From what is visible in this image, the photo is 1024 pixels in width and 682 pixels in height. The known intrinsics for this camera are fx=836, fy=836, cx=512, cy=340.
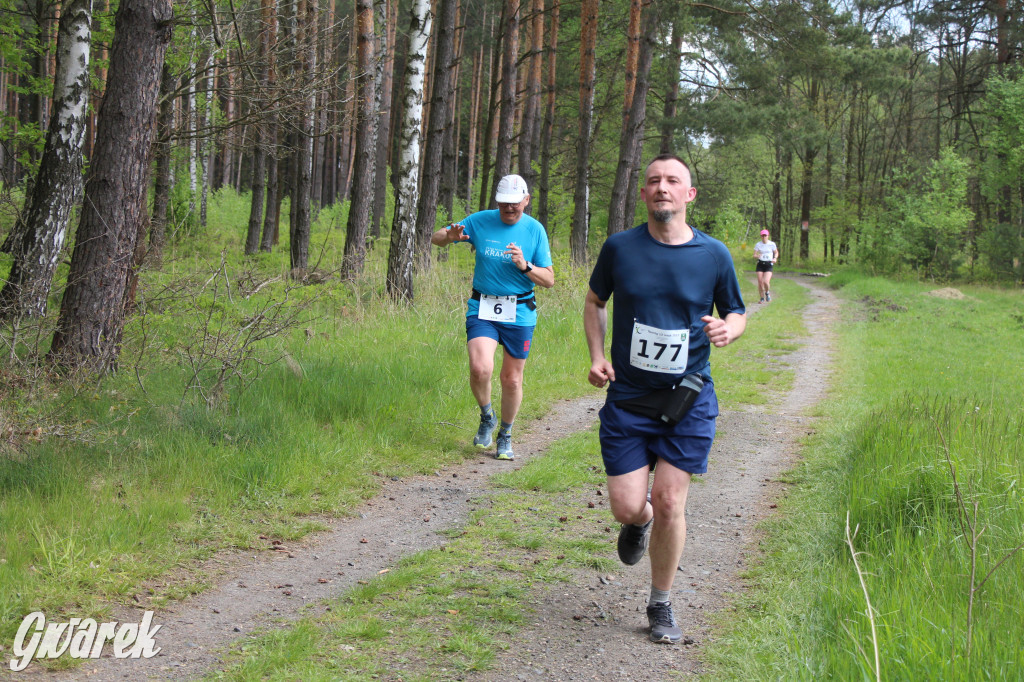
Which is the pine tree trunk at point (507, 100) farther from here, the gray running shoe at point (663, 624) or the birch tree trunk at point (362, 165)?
the gray running shoe at point (663, 624)

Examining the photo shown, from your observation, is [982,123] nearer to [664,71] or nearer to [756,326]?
[664,71]

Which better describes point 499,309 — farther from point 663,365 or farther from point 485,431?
point 663,365

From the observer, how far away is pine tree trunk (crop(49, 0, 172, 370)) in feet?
21.6

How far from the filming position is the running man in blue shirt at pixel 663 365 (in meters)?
3.89

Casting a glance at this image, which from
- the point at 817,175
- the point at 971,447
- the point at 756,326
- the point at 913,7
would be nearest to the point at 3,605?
the point at 971,447

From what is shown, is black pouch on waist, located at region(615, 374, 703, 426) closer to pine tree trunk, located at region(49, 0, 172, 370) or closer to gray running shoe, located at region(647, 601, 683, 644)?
gray running shoe, located at region(647, 601, 683, 644)

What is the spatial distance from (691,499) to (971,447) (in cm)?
188

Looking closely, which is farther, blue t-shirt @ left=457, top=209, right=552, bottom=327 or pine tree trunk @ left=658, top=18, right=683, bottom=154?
pine tree trunk @ left=658, top=18, right=683, bottom=154

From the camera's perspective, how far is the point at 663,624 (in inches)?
154

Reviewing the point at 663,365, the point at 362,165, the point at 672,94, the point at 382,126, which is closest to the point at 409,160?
the point at 362,165

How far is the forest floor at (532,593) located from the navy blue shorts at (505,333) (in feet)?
3.17

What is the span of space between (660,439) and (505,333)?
317 centimetres

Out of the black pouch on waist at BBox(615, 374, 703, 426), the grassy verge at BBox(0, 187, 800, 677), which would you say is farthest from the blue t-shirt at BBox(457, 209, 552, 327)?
the black pouch on waist at BBox(615, 374, 703, 426)

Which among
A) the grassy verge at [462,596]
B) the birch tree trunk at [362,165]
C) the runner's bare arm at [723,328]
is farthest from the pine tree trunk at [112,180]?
the birch tree trunk at [362,165]
